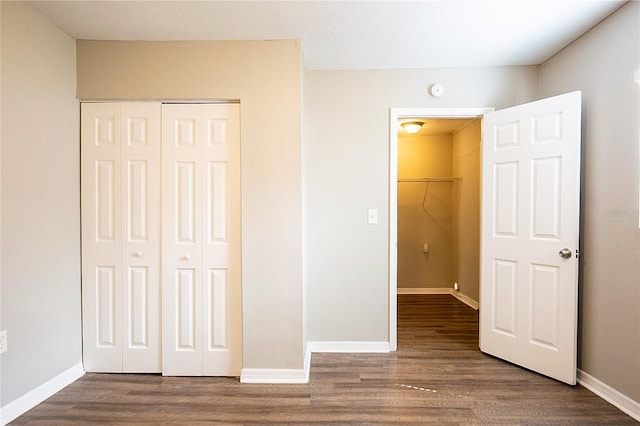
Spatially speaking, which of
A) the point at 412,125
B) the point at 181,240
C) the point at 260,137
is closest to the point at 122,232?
the point at 181,240

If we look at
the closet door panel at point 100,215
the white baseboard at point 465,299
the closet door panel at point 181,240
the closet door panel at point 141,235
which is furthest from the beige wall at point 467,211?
the closet door panel at point 100,215

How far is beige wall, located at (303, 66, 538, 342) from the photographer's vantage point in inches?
107

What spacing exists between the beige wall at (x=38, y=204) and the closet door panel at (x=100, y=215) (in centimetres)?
6

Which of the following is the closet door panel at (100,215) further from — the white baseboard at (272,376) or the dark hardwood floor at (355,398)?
the white baseboard at (272,376)

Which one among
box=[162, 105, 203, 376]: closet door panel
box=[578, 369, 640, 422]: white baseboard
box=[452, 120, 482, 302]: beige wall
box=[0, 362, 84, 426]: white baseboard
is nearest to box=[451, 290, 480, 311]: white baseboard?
box=[452, 120, 482, 302]: beige wall

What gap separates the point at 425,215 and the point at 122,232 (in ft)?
13.0

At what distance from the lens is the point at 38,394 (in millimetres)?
1981

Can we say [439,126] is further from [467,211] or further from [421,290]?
[421,290]

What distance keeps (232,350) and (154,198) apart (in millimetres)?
1258

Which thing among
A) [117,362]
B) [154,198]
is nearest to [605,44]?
[154,198]

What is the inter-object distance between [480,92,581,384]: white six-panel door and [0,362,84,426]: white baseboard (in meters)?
3.18

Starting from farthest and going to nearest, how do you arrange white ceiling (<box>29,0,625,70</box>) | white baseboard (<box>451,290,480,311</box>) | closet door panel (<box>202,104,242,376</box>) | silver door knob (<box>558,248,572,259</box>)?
white baseboard (<box>451,290,480,311</box>) → closet door panel (<box>202,104,242,376</box>) → silver door knob (<box>558,248,572,259</box>) → white ceiling (<box>29,0,625,70</box>)

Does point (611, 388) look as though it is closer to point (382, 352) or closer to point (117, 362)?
A: point (382, 352)

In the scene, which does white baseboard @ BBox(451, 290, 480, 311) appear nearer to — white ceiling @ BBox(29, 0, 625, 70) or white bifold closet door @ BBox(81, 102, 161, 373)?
white ceiling @ BBox(29, 0, 625, 70)
